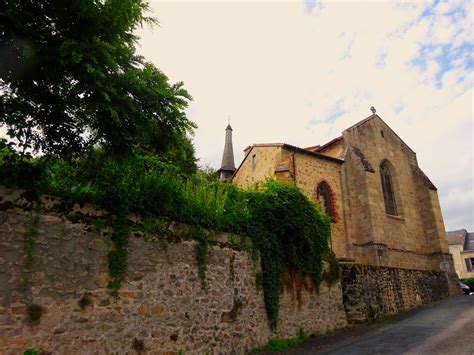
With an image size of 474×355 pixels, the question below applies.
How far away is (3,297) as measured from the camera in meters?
5.16

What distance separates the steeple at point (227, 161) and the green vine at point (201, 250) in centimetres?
2377

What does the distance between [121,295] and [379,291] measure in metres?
10.2

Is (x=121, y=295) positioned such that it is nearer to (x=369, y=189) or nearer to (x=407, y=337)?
(x=407, y=337)

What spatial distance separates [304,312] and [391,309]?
495 centimetres

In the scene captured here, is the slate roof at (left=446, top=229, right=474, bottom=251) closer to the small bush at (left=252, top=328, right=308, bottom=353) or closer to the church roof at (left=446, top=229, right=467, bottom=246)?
the church roof at (left=446, top=229, right=467, bottom=246)

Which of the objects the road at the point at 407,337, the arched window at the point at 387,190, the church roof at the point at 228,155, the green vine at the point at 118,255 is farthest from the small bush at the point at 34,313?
the church roof at the point at 228,155

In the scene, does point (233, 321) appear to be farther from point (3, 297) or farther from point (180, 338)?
point (3, 297)

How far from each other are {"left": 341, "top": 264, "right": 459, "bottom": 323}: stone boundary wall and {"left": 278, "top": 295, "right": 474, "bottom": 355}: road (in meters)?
0.47

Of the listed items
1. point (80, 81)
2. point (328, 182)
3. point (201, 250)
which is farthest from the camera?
point (328, 182)

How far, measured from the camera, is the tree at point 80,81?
16.1 ft

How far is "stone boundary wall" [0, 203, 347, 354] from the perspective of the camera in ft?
17.7

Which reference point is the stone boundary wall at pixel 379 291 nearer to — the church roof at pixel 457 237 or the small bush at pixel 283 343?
the small bush at pixel 283 343

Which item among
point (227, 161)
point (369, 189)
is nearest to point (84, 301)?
point (369, 189)

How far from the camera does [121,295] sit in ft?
21.5
